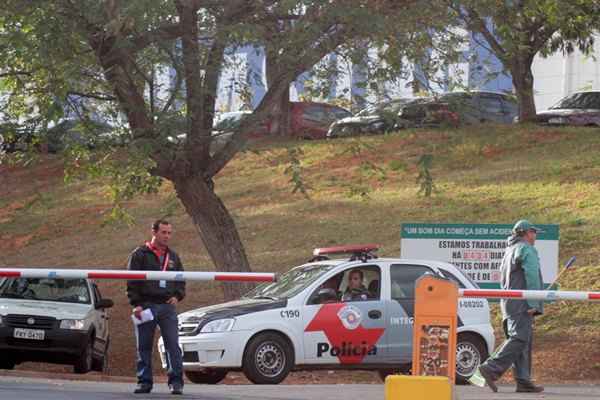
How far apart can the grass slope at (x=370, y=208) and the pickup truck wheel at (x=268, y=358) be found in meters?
4.14

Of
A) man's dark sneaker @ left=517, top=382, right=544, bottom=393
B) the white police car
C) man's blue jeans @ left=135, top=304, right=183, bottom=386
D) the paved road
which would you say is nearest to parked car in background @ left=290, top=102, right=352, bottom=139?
the white police car

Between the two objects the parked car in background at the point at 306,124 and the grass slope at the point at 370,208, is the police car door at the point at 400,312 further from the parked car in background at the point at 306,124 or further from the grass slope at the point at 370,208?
the parked car in background at the point at 306,124

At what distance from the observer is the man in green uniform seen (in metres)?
12.4

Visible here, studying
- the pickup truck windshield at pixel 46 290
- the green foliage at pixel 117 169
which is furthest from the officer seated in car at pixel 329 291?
the pickup truck windshield at pixel 46 290

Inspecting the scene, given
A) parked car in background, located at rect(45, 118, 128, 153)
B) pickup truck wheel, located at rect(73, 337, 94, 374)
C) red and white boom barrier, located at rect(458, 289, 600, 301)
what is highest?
parked car in background, located at rect(45, 118, 128, 153)

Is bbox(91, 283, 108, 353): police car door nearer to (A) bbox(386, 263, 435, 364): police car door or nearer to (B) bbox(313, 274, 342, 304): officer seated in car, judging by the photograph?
(B) bbox(313, 274, 342, 304): officer seated in car

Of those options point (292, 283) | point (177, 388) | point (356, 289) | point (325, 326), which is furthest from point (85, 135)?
point (177, 388)

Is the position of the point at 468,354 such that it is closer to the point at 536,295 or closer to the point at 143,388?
the point at 536,295

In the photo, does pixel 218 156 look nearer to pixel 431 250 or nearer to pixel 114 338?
pixel 431 250

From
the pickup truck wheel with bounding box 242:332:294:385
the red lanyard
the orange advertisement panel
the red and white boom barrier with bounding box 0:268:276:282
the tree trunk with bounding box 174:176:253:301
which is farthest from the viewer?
the tree trunk with bounding box 174:176:253:301

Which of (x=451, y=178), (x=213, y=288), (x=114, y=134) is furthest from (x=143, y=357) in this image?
(x=451, y=178)

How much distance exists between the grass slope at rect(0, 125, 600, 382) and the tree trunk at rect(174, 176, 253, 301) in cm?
144

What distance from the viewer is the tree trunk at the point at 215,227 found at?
59.1 feet

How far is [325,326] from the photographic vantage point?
14500 mm
